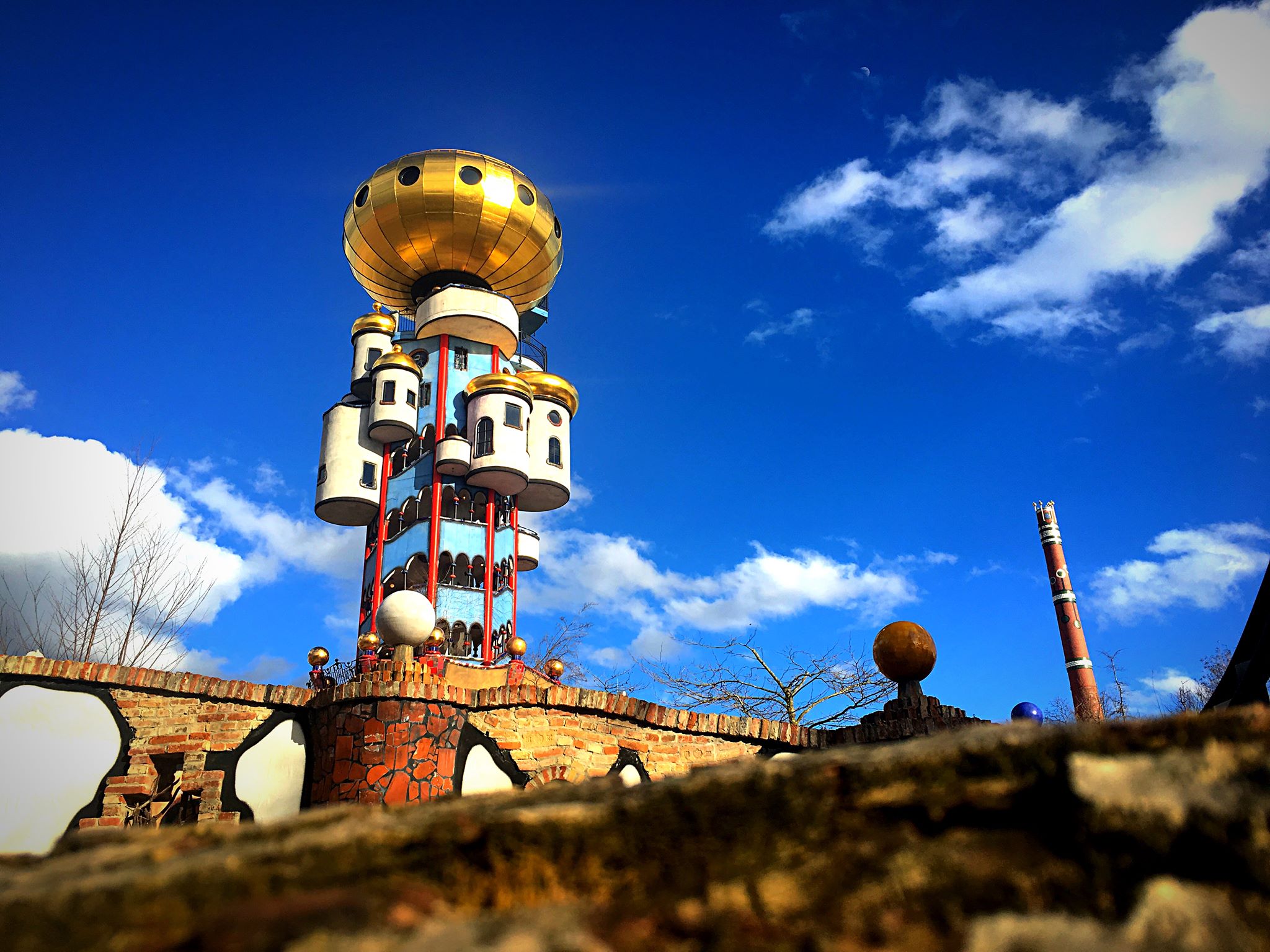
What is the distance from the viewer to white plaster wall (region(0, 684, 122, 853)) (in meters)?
5.96

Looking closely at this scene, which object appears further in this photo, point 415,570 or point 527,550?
point 527,550

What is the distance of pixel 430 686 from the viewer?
6.78m

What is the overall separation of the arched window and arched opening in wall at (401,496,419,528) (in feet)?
5.89

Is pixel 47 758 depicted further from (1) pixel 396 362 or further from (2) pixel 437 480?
(1) pixel 396 362

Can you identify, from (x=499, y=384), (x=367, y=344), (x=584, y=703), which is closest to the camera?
(x=584, y=703)

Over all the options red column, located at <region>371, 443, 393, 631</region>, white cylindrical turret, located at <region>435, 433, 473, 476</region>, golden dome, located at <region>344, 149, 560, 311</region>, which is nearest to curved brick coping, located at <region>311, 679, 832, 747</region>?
red column, located at <region>371, 443, 393, 631</region>

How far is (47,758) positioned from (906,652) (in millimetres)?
6024

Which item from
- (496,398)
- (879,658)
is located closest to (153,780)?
(879,658)

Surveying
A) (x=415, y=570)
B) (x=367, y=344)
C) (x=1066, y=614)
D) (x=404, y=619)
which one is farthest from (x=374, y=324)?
(x=1066, y=614)

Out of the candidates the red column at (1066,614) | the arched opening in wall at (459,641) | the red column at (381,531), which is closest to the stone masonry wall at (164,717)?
the arched opening in wall at (459,641)

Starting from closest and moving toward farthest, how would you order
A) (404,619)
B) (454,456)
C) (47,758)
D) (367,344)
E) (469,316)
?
1. (47,758)
2. (404,619)
3. (454,456)
4. (469,316)
5. (367,344)

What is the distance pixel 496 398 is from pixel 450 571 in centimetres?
420

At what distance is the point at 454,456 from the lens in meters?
21.7

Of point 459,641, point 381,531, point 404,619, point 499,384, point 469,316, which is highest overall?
point 469,316
